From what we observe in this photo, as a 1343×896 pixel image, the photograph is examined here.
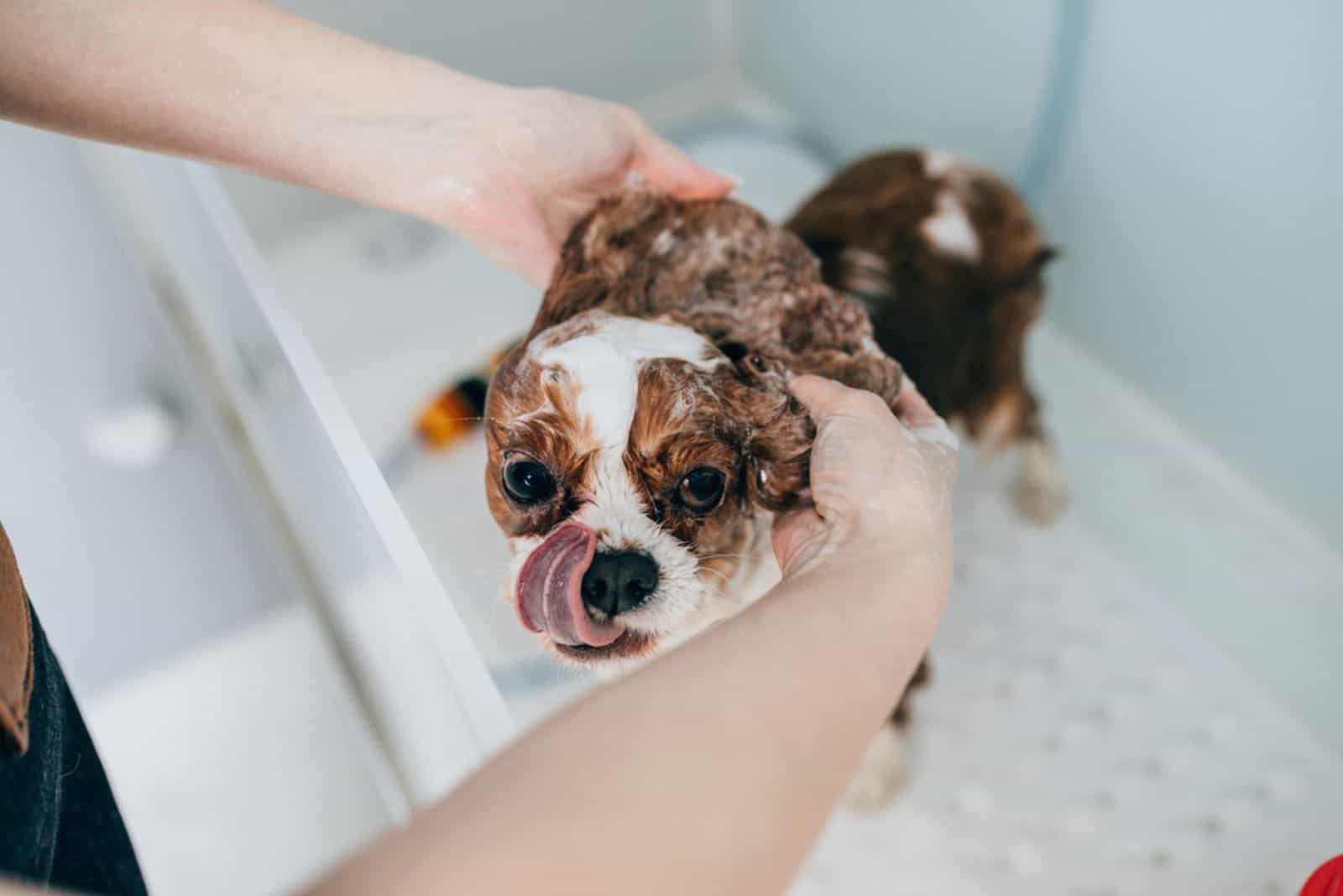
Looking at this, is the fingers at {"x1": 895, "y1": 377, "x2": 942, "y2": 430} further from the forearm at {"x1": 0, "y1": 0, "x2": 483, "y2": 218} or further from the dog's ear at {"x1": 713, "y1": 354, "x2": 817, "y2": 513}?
the forearm at {"x1": 0, "y1": 0, "x2": 483, "y2": 218}

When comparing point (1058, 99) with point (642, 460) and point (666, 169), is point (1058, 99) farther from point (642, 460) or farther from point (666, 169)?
point (642, 460)

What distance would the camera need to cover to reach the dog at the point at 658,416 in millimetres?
958

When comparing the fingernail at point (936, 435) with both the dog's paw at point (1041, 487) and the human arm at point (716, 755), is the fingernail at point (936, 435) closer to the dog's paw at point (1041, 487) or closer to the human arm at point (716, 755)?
the human arm at point (716, 755)

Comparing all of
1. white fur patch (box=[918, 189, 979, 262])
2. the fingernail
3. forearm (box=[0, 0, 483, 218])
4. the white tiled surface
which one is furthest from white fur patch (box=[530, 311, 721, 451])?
the white tiled surface

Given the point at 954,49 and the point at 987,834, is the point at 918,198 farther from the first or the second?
the point at 987,834

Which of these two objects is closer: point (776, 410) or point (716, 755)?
point (716, 755)

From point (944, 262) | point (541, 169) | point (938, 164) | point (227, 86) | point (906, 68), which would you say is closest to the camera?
point (227, 86)

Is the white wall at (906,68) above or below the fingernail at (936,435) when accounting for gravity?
above

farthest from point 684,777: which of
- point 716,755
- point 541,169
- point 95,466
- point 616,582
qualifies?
point 95,466

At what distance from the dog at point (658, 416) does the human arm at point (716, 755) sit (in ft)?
0.49

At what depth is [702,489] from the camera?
3.27 ft

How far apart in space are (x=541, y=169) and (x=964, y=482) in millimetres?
1227

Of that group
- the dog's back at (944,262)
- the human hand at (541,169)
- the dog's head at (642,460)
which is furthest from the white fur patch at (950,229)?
the dog's head at (642,460)

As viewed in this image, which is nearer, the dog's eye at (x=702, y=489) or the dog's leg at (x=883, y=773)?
the dog's eye at (x=702, y=489)
